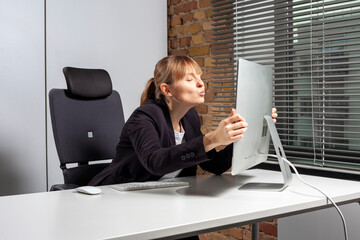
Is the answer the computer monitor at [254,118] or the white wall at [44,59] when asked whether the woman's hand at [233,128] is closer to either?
the computer monitor at [254,118]

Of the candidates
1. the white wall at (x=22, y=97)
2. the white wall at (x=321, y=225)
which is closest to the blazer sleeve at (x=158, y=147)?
the white wall at (x=321, y=225)

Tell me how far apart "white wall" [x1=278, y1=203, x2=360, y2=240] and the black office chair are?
103 centimetres

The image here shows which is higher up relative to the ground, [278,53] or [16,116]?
[278,53]

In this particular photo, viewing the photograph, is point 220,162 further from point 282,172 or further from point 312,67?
point 312,67

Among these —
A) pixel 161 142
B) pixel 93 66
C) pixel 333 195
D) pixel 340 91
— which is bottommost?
pixel 333 195

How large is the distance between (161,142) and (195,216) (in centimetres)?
66

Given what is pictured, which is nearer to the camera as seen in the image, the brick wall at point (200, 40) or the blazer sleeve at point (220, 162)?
the blazer sleeve at point (220, 162)

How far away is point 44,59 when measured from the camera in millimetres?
2744

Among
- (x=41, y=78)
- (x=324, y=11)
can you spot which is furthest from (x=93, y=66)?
(x=324, y=11)

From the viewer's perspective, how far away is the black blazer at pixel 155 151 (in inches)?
57.5

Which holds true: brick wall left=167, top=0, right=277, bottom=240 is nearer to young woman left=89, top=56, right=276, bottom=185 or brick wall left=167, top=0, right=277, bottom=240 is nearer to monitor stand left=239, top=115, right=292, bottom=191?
young woman left=89, top=56, right=276, bottom=185

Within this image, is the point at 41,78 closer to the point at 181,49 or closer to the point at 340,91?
the point at 181,49

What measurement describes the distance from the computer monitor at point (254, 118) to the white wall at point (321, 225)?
63 centimetres

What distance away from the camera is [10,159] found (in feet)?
8.50
